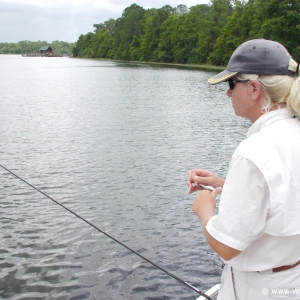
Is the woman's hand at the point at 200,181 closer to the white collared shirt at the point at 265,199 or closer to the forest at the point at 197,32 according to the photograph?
the white collared shirt at the point at 265,199

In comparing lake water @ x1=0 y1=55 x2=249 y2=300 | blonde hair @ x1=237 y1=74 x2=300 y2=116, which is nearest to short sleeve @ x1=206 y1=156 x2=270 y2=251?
blonde hair @ x1=237 y1=74 x2=300 y2=116

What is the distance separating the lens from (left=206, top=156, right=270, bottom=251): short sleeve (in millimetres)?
1808

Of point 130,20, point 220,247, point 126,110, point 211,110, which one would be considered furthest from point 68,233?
point 130,20

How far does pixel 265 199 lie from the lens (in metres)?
1.84

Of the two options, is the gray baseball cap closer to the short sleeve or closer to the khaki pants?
the short sleeve

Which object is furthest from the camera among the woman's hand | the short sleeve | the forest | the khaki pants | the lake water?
the forest

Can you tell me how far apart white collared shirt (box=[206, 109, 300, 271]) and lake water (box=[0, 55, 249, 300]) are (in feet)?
16.2

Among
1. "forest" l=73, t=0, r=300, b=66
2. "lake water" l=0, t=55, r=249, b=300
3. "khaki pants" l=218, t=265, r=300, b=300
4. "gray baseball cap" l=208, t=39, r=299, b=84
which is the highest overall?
"forest" l=73, t=0, r=300, b=66

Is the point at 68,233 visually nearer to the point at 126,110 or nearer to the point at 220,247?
the point at 220,247

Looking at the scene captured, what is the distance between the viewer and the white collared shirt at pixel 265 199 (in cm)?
181

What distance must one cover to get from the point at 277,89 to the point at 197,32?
11458 cm

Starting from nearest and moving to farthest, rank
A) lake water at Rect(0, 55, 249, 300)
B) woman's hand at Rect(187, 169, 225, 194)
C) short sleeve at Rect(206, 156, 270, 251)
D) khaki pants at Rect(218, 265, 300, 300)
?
short sleeve at Rect(206, 156, 270, 251), khaki pants at Rect(218, 265, 300, 300), woman's hand at Rect(187, 169, 225, 194), lake water at Rect(0, 55, 249, 300)

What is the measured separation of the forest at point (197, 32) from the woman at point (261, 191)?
65.2 meters

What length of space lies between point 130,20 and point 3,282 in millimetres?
150487
